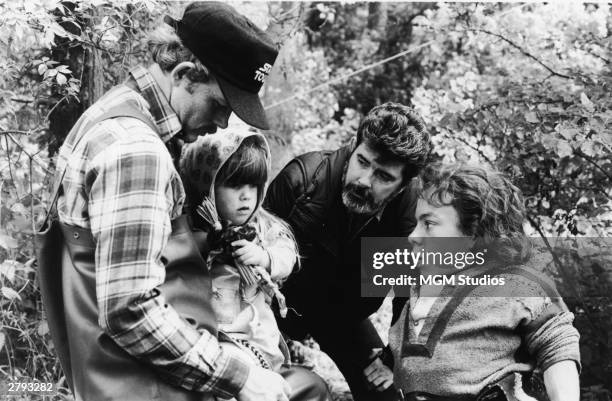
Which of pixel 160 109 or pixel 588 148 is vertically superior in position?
pixel 160 109

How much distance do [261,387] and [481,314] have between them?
0.92 meters

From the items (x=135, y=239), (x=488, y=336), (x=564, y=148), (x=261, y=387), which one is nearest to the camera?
(x=135, y=239)

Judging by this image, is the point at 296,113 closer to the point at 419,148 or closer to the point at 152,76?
the point at 419,148

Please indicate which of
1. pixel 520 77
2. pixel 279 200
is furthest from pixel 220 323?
pixel 520 77

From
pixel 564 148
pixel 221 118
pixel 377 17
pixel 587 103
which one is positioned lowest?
pixel 377 17

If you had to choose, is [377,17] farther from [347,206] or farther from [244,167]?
[244,167]

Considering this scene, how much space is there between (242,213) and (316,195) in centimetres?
60

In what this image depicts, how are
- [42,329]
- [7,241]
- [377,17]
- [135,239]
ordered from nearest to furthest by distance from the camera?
[135,239] → [7,241] → [42,329] → [377,17]

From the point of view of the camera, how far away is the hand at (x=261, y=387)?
204 cm

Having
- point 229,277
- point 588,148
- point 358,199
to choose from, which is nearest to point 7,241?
point 229,277

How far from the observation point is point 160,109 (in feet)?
6.92

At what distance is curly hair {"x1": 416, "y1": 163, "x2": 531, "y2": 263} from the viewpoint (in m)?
2.71

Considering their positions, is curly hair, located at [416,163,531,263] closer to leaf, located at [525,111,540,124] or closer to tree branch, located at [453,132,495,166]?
leaf, located at [525,111,540,124]

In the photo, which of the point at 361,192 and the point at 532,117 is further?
the point at 532,117
